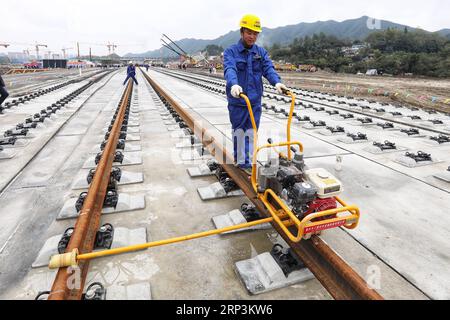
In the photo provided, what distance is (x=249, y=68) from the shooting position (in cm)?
355

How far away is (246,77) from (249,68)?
0.12 m

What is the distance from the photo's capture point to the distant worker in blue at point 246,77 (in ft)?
10.8

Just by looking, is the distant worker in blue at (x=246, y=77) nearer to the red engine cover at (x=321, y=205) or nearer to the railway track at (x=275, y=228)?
the railway track at (x=275, y=228)

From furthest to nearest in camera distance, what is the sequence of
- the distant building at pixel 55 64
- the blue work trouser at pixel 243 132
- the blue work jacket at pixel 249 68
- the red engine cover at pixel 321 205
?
the distant building at pixel 55 64 → the blue work trouser at pixel 243 132 → the blue work jacket at pixel 249 68 → the red engine cover at pixel 321 205

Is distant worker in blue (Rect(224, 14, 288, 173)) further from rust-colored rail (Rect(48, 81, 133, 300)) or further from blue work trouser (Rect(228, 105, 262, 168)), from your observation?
rust-colored rail (Rect(48, 81, 133, 300))

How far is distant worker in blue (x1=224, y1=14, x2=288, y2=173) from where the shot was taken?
3.31 meters

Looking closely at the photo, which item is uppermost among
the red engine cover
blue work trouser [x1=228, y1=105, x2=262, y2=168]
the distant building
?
the distant building

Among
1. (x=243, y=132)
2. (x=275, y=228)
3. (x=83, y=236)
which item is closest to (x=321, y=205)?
(x=275, y=228)

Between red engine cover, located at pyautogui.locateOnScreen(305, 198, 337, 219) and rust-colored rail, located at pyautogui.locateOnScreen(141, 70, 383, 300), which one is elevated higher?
red engine cover, located at pyautogui.locateOnScreen(305, 198, 337, 219)

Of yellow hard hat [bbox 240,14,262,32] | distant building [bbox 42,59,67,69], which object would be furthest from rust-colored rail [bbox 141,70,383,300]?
distant building [bbox 42,59,67,69]

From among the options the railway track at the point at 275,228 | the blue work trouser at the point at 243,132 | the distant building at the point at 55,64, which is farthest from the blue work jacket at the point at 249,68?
the distant building at the point at 55,64

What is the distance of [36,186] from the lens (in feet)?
11.8

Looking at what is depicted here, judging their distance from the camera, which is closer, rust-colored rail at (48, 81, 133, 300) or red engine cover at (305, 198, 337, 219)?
rust-colored rail at (48, 81, 133, 300)
